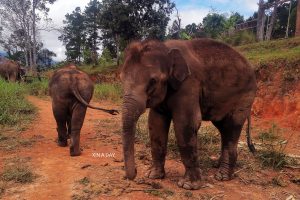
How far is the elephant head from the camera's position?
12.3ft

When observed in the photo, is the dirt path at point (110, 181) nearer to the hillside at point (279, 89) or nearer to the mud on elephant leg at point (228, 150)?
the mud on elephant leg at point (228, 150)

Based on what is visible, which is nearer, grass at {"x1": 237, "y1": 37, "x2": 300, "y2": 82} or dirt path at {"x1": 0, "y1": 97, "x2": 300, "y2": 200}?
dirt path at {"x1": 0, "y1": 97, "x2": 300, "y2": 200}

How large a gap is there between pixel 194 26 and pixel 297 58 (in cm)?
2318

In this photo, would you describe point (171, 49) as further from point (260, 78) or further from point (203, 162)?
point (260, 78)

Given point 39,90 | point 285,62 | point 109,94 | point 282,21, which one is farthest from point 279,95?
point 282,21

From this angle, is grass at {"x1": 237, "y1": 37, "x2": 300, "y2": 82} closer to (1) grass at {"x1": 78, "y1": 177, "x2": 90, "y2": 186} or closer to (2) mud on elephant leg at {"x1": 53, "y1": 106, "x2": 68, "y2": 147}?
(2) mud on elephant leg at {"x1": 53, "y1": 106, "x2": 68, "y2": 147}

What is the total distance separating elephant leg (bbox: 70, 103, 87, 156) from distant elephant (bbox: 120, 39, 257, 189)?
1558mm

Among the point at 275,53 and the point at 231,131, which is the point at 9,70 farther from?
the point at 231,131

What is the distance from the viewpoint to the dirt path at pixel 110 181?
4113 millimetres

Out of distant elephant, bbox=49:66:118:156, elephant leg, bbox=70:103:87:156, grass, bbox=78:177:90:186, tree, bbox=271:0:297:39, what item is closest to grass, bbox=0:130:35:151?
distant elephant, bbox=49:66:118:156

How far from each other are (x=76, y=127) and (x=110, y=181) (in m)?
1.73

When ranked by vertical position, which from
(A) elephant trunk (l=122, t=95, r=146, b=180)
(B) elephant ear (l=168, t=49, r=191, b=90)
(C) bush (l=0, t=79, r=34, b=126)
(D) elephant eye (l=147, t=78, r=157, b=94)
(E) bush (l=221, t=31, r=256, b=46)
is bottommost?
(C) bush (l=0, t=79, r=34, b=126)

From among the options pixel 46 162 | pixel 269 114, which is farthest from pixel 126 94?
pixel 269 114

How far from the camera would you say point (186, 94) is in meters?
4.16
